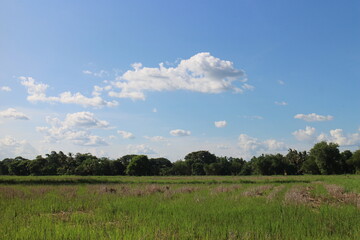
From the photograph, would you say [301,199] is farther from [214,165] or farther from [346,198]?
[214,165]

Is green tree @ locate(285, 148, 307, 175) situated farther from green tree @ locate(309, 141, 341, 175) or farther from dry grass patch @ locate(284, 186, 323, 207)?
dry grass patch @ locate(284, 186, 323, 207)

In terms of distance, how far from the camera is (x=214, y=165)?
4028 inches

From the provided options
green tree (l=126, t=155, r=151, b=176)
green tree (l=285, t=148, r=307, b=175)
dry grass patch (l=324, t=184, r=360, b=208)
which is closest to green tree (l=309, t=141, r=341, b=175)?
green tree (l=285, t=148, r=307, b=175)

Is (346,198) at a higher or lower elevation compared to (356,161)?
lower

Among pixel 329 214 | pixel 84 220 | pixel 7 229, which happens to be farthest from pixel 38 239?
pixel 329 214

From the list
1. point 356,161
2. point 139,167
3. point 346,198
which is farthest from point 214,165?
point 346,198

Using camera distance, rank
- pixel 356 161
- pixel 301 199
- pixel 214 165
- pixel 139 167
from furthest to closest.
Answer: pixel 214 165, pixel 139 167, pixel 356 161, pixel 301 199

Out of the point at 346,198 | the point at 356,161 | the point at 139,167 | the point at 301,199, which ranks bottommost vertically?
the point at 346,198

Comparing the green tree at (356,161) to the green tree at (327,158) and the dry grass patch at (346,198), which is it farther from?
the dry grass patch at (346,198)

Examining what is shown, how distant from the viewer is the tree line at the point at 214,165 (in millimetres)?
83250

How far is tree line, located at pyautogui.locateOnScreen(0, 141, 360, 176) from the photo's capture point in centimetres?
8325

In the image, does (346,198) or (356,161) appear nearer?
(346,198)

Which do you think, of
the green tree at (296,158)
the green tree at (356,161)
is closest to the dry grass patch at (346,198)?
the green tree at (356,161)

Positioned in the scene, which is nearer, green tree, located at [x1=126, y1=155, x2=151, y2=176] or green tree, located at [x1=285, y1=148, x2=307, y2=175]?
green tree, located at [x1=126, y1=155, x2=151, y2=176]
